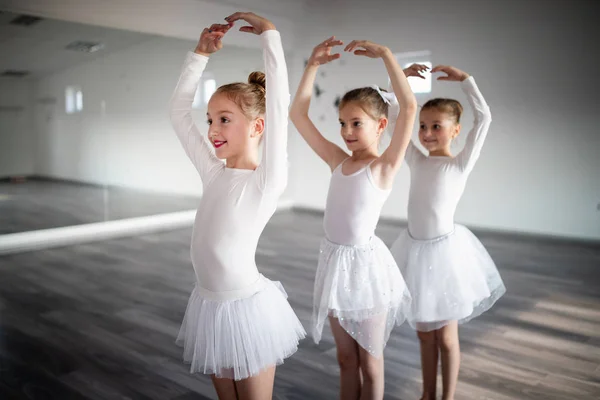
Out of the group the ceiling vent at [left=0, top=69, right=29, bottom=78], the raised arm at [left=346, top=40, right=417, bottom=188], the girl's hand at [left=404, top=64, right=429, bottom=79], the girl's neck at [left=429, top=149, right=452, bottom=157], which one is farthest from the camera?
the ceiling vent at [left=0, top=69, right=29, bottom=78]

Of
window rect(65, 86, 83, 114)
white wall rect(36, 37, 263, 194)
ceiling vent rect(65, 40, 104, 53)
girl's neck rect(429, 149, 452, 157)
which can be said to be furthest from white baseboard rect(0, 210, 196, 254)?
girl's neck rect(429, 149, 452, 157)

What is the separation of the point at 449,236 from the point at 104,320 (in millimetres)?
2037

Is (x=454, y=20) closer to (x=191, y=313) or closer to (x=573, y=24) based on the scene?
(x=573, y=24)

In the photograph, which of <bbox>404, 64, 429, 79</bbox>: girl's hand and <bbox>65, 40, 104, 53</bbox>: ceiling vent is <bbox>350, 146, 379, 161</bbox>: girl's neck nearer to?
<bbox>404, 64, 429, 79</bbox>: girl's hand

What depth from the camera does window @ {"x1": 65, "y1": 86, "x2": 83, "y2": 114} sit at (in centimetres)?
558

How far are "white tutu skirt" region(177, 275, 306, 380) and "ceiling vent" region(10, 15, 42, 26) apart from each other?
4.40 meters

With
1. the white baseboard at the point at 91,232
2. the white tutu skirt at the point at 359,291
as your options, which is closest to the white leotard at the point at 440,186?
the white tutu skirt at the point at 359,291

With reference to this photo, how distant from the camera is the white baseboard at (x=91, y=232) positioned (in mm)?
5004

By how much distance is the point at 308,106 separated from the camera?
1854 mm

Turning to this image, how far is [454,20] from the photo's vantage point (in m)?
6.21

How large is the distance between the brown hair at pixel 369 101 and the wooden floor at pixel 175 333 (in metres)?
1.20

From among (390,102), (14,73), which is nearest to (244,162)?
(390,102)

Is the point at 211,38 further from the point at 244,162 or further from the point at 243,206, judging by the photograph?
the point at 243,206

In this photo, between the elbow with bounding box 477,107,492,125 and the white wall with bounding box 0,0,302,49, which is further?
the white wall with bounding box 0,0,302,49
